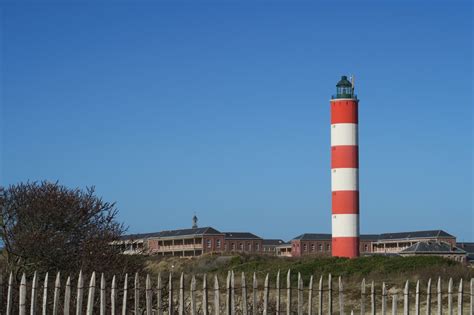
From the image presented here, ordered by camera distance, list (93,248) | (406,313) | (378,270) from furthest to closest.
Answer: (378,270) < (93,248) < (406,313)

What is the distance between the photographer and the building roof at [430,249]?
70.7 meters

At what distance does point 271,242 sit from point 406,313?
330 feet

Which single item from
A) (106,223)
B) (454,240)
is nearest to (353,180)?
(106,223)

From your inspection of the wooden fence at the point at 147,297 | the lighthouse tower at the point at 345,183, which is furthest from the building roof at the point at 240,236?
the wooden fence at the point at 147,297

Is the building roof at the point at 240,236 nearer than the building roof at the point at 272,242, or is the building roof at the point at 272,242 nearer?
the building roof at the point at 240,236

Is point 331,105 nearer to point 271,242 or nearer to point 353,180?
point 353,180

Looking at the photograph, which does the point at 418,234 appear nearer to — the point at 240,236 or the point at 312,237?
the point at 312,237

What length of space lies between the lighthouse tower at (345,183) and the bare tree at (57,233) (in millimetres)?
30604

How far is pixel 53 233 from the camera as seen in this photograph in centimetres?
1533

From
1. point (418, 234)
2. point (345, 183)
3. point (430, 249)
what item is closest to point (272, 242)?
point (418, 234)

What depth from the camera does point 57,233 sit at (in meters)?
15.4

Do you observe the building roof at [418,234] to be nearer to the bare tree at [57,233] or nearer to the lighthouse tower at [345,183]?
the lighthouse tower at [345,183]

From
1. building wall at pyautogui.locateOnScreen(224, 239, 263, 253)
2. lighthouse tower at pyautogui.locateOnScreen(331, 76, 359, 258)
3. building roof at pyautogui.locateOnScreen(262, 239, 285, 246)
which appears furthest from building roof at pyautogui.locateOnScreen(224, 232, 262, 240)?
lighthouse tower at pyautogui.locateOnScreen(331, 76, 359, 258)

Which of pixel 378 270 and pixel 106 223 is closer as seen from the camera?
pixel 106 223
